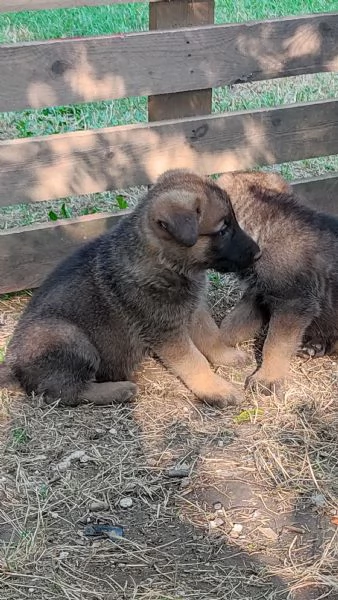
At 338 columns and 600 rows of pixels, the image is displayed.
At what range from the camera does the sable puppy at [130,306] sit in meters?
4.43

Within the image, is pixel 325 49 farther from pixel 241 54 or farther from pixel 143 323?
pixel 143 323

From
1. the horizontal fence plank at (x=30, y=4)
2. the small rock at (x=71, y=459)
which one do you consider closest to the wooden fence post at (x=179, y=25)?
the horizontal fence plank at (x=30, y=4)

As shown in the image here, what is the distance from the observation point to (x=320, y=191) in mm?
6281

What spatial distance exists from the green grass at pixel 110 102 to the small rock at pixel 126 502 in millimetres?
2859

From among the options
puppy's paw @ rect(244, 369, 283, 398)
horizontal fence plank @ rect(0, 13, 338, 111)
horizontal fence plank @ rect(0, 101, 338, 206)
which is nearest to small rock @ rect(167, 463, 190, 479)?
puppy's paw @ rect(244, 369, 283, 398)

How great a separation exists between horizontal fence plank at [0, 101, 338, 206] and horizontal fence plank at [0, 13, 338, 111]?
0.81 ft

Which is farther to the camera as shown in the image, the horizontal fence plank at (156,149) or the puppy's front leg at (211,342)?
the horizontal fence plank at (156,149)

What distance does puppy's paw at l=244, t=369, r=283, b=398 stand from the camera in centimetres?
470

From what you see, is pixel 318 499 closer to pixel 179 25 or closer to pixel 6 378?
pixel 6 378

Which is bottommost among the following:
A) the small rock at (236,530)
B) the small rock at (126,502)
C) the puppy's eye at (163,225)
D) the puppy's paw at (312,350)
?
the puppy's paw at (312,350)

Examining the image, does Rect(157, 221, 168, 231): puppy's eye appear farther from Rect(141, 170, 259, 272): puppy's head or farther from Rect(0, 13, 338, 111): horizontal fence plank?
Rect(0, 13, 338, 111): horizontal fence plank

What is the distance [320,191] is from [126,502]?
3273 mm

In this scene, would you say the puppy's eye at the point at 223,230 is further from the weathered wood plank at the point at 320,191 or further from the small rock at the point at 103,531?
the weathered wood plank at the point at 320,191

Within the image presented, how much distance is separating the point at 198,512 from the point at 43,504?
2.33ft
